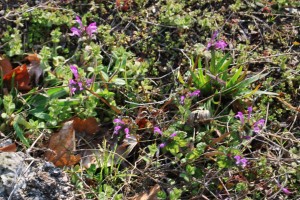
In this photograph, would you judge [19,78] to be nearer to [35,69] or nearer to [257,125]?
[35,69]

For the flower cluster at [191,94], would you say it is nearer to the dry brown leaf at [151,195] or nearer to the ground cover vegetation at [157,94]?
the ground cover vegetation at [157,94]

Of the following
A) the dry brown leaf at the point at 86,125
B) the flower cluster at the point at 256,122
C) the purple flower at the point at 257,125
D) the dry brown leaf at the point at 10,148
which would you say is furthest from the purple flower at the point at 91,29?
the purple flower at the point at 257,125

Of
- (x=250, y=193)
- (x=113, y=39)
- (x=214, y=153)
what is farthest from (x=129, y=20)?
(x=250, y=193)

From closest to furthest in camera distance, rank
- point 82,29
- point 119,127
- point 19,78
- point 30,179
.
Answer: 1. point 30,179
2. point 119,127
3. point 19,78
4. point 82,29

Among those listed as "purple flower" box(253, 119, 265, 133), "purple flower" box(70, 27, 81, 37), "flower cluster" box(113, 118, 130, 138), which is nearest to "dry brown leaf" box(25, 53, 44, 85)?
"purple flower" box(70, 27, 81, 37)

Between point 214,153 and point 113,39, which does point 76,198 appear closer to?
point 214,153

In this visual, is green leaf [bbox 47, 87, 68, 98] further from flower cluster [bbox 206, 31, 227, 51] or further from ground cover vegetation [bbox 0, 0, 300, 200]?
flower cluster [bbox 206, 31, 227, 51]

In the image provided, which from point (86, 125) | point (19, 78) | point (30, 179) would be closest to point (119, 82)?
point (86, 125)
